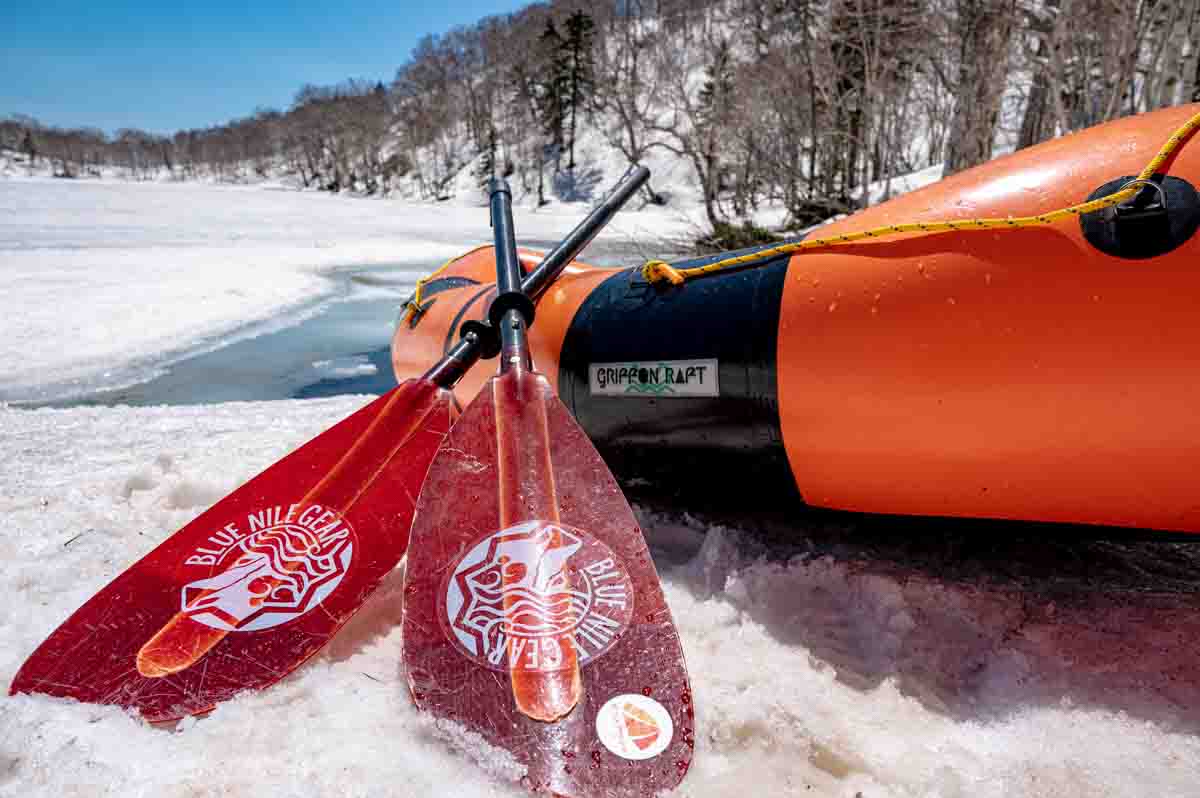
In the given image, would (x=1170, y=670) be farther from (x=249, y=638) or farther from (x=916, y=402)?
(x=249, y=638)

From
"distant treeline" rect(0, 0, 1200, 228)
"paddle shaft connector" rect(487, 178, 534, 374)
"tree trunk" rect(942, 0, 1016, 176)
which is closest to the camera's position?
"paddle shaft connector" rect(487, 178, 534, 374)

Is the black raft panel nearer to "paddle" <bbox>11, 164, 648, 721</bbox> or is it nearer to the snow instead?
the snow

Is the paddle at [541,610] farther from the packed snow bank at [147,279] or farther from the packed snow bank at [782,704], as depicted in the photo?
the packed snow bank at [147,279]

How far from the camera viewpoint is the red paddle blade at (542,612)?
3.12 ft

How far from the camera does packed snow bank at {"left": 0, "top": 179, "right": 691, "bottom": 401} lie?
396 centimetres

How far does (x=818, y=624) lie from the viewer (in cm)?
127

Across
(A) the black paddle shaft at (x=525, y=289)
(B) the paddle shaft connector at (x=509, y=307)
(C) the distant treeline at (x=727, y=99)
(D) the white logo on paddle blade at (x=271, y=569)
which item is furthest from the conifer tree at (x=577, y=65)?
(D) the white logo on paddle blade at (x=271, y=569)

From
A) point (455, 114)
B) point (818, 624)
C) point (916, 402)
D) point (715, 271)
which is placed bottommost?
point (818, 624)

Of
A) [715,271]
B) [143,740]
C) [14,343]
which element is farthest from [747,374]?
[14,343]

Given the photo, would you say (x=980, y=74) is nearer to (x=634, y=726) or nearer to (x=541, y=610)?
(x=541, y=610)

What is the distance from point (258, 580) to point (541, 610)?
0.61m

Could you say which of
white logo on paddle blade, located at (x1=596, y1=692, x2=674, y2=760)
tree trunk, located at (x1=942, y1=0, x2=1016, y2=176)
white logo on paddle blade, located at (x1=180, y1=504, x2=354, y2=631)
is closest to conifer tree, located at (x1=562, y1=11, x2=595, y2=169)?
tree trunk, located at (x1=942, y1=0, x2=1016, y2=176)

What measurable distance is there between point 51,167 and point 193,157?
13.6 metres

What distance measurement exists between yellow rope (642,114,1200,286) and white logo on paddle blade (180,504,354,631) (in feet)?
3.33
